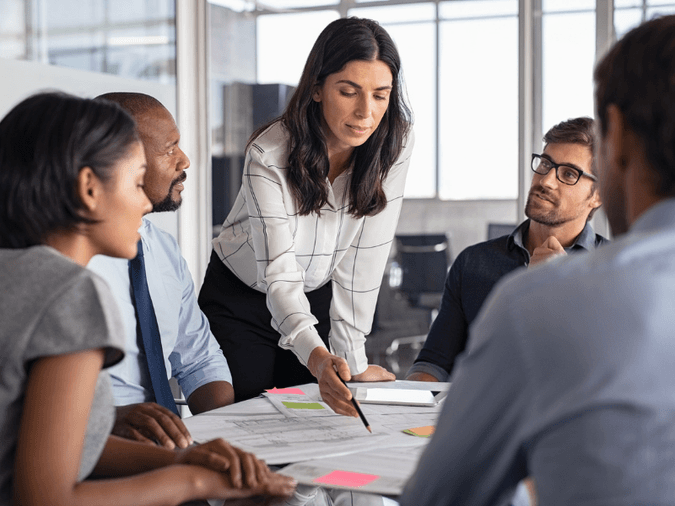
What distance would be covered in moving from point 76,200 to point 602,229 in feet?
9.00

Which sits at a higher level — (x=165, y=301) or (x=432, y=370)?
(x=165, y=301)

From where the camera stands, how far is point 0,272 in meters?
0.95

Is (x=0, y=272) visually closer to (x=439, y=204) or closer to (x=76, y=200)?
(x=76, y=200)

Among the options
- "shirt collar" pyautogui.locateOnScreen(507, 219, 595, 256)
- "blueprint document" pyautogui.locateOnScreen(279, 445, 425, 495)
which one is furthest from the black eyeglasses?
"blueprint document" pyautogui.locateOnScreen(279, 445, 425, 495)

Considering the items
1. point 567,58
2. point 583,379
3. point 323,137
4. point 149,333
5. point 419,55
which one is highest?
point 419,55

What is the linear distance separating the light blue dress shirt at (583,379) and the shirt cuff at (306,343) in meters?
1.11

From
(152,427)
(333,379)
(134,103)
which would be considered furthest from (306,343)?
(134,103)

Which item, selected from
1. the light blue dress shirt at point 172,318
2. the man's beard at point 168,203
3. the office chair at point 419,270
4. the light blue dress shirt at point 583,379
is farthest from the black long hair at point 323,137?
the office chair at point 419,270

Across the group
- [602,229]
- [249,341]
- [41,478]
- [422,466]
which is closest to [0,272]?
[41,478]

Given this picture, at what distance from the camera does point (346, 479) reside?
42.6 inches

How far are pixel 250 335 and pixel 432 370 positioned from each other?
1.87 ft

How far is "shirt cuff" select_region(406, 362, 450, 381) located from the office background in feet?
4.72

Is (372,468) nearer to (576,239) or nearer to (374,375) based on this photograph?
(374,375)

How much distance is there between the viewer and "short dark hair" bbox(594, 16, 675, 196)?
0.67 m
